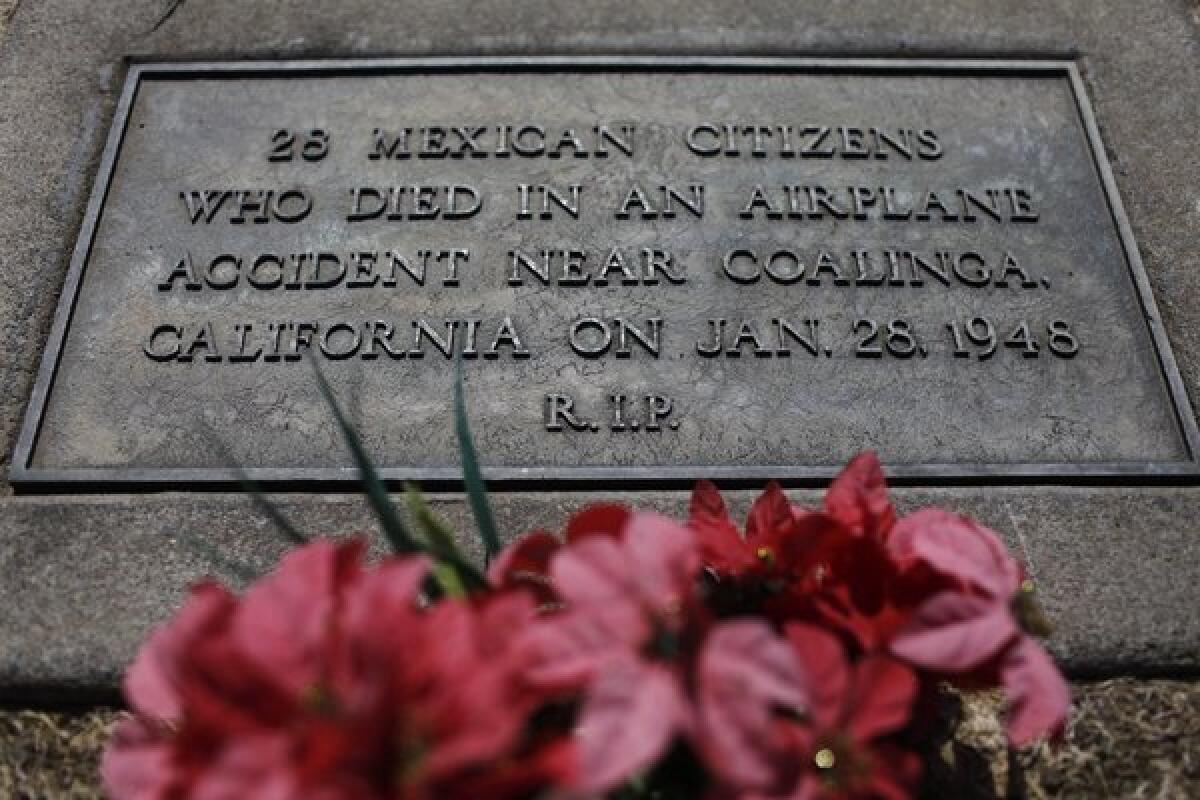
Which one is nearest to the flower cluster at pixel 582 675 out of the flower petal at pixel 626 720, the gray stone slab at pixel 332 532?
the flower petal at pixel 626 720

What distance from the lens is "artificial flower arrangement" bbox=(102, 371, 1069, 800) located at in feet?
3.59

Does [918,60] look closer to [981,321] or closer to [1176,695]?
[981,321]

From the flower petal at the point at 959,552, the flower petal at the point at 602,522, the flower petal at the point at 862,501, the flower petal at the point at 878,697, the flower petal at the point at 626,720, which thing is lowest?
the flower petal at the point at 626,720

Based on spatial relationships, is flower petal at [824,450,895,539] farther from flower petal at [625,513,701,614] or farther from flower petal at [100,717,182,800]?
flower petal at [100,717,182,800]

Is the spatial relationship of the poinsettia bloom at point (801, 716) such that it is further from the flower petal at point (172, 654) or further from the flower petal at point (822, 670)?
the flower petal at point (172, 654)

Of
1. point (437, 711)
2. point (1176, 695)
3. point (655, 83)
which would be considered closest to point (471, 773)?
point (437, 711)

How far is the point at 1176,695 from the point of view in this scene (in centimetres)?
203

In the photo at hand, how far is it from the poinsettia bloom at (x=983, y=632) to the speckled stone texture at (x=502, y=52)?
26.2 inches

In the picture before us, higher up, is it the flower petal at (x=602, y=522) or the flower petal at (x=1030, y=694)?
the flower petal at (x=602, y=522)

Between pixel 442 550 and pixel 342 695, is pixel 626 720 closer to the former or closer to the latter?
pixel 342 695

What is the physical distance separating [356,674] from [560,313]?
1536 millimetres

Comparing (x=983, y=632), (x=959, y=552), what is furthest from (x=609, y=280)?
(x=983, y=632)

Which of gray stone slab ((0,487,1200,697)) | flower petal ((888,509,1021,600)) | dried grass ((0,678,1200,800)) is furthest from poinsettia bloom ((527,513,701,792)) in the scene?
gray stone slab ((0,487,1200,697))

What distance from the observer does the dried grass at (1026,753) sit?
74.7 inches
